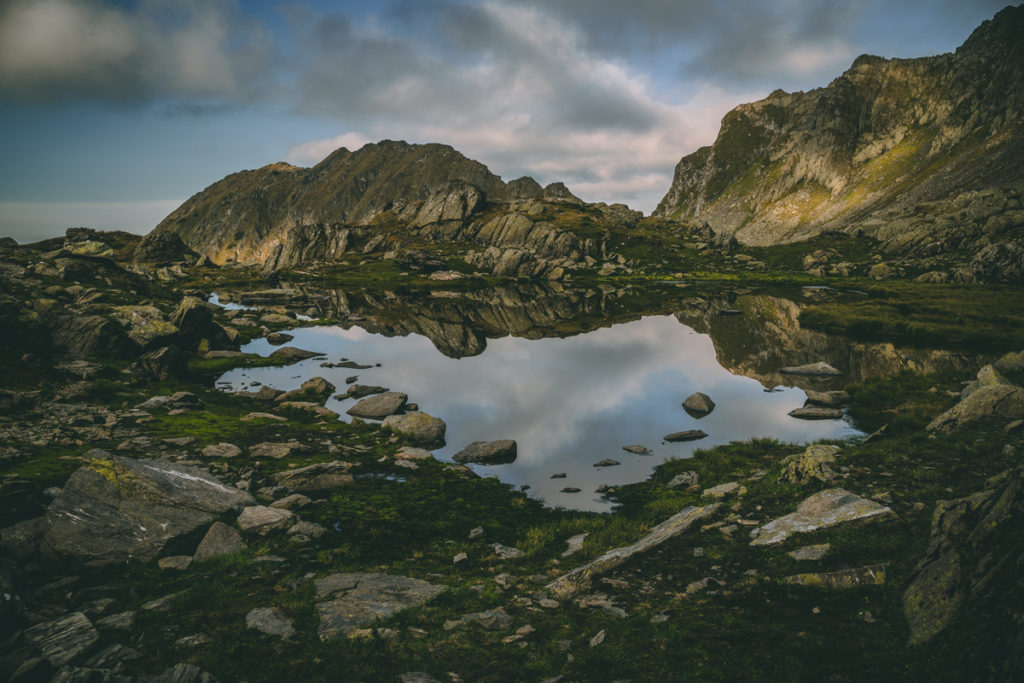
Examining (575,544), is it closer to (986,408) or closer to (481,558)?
(481,558)

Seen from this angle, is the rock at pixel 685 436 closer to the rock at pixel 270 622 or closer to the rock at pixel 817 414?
the rock at pixel 817 414

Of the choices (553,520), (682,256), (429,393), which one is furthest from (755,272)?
(553,520)

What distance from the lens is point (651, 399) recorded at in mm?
34719

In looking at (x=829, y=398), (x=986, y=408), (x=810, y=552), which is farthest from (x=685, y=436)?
(x=810, y=552)

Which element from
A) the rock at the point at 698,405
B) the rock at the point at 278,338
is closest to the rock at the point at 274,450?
the rock at the point at 698,405

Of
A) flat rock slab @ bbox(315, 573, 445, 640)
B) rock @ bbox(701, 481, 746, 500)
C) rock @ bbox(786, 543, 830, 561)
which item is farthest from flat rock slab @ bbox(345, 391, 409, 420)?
rock @ bbox(786, 543, 830, 561)

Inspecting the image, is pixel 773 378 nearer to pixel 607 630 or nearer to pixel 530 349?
pixel 530 349

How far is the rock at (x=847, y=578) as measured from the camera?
9.72m

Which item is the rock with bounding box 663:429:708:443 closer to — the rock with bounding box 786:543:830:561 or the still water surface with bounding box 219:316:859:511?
the still water surface with bounding box 219:316:859:511

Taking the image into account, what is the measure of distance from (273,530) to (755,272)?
140811mm

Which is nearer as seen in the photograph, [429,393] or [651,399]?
[651,399]

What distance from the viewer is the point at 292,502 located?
1780 cm

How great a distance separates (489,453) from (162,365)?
98.3ft

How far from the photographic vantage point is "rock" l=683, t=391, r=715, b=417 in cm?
3117
